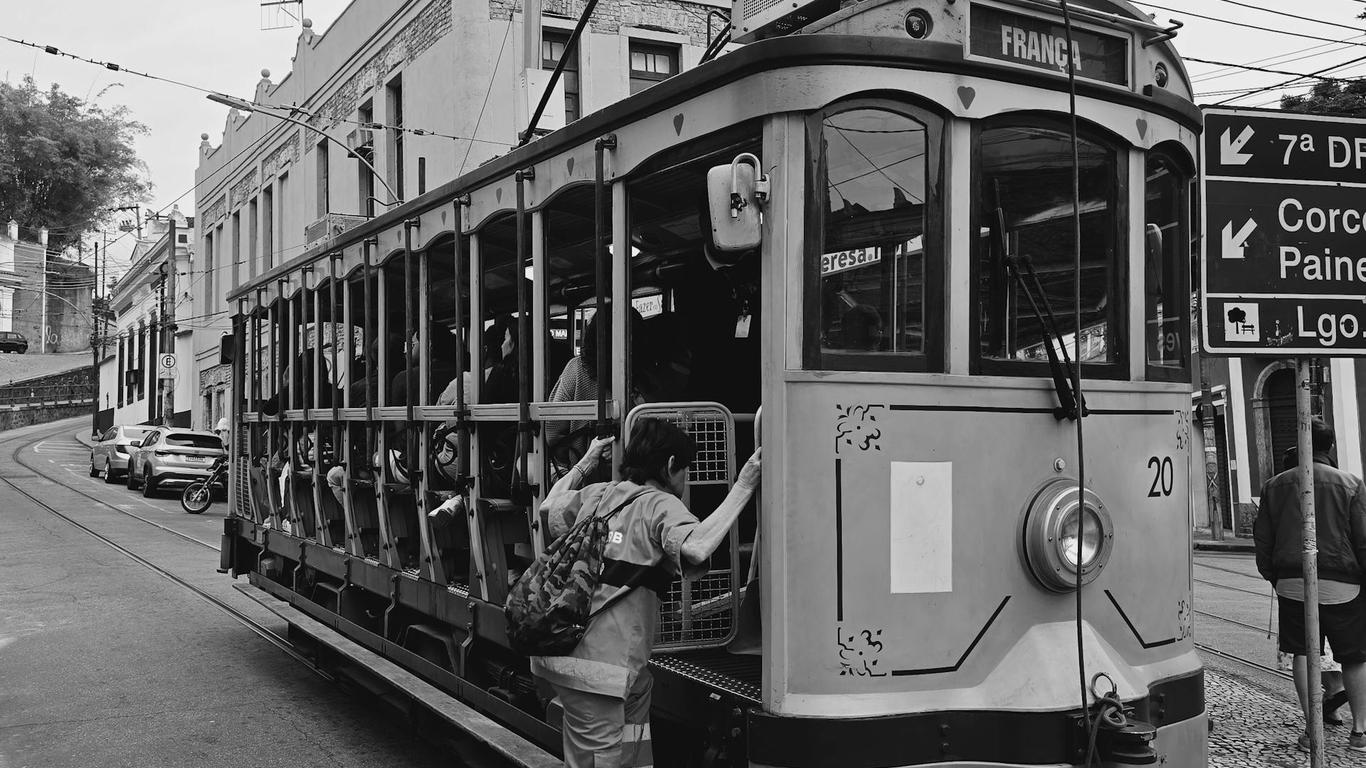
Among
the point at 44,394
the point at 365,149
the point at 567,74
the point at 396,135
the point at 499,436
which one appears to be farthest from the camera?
A: the point at 44,394

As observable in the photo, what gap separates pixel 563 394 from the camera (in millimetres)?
5070

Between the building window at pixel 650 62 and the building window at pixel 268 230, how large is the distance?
12352 millimetres

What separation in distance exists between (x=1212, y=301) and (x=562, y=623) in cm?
258

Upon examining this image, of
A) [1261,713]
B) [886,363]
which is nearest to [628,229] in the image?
[886,363]

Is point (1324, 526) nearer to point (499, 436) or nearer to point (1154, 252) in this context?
point (1154, 252)

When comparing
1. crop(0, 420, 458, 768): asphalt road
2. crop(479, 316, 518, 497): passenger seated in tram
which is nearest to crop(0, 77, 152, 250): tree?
crop(0, 420, 458, 768): asphalt road

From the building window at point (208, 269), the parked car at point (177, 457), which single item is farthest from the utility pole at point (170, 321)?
the parked car at point (177, 457)

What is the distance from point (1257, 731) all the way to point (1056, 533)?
3340 mm

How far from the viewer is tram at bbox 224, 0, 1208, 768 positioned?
374 centimetres

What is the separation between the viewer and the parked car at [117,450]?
Answer: 2883cm

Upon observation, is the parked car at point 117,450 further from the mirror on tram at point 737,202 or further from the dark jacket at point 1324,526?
the mirror on tram at point 737,202

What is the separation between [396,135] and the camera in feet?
73.3

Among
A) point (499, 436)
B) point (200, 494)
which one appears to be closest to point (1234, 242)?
point (499, 436)

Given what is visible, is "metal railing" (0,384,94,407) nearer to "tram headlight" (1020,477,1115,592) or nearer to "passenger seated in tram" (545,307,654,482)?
"passenger seated in tram" (545,307,654,482)
